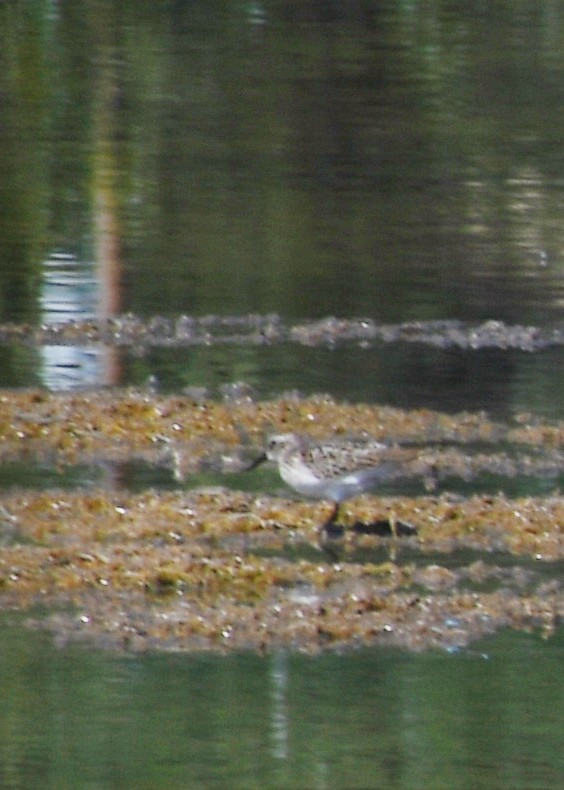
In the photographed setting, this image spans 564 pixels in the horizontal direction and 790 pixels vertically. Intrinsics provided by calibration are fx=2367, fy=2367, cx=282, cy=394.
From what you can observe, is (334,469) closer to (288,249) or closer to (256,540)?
(256,540)

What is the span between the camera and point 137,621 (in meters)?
7.01

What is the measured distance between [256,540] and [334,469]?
0.36 metres

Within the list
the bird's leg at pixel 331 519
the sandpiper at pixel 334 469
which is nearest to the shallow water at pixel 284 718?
the sandpiper at pixel 334 469

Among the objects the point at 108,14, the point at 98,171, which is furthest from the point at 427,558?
the point at 108,14

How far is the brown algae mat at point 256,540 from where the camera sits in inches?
276

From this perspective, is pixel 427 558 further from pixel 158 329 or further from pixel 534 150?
pixel 534 150

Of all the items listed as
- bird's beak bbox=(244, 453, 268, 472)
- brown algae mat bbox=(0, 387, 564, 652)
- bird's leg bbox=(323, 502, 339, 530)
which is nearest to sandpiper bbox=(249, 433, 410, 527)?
bird's leg bbox=(323, 502, 339, 530)

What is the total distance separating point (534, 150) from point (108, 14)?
33.8 feet

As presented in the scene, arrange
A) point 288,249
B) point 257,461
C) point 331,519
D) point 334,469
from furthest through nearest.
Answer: point 288,249, point 257,461, point 331,519, point 334,469

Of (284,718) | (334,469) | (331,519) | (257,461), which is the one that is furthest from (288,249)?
(284,718)

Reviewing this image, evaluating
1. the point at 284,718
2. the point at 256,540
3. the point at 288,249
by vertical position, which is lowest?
the point at 288,249

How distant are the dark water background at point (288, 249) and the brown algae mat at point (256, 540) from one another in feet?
0.81

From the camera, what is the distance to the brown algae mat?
7.02 metres

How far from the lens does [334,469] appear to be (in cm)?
810
